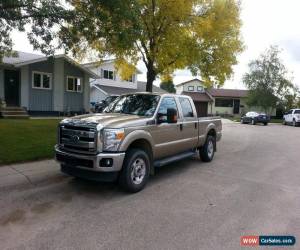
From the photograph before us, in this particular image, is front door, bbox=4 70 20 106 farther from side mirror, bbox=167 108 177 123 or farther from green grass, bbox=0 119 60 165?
side mirror, bbox=167 108 177 123

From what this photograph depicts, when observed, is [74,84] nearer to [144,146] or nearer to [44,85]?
[44,85]

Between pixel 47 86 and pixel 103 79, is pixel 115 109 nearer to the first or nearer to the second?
pixel 47 86

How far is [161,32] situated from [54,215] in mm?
10497

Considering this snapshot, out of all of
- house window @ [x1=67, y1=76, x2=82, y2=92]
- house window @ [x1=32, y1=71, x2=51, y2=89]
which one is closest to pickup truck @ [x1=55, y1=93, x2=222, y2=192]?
house window @ [x1=32, y1=71, x2=51, y2=89]

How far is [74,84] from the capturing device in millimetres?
22469

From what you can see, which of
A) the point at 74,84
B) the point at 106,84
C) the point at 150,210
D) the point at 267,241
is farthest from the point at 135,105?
the point at 106,84

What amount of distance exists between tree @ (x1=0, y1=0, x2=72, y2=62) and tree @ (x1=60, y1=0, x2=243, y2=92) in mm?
520

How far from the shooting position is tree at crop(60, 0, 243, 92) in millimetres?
9852

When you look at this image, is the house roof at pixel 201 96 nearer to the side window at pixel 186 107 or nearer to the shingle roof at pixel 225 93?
the shingle roof at pixel 225 93

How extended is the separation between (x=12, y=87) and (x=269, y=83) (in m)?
33.9

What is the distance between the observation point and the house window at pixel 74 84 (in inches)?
867

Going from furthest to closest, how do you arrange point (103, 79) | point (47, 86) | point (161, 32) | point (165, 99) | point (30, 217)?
point (103, 79) → point (47, 86) → point (161, 32) → point (165, 99) → point (30, 217)

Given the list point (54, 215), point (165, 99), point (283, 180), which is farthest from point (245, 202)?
point (54, 215)

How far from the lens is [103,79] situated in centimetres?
3147
